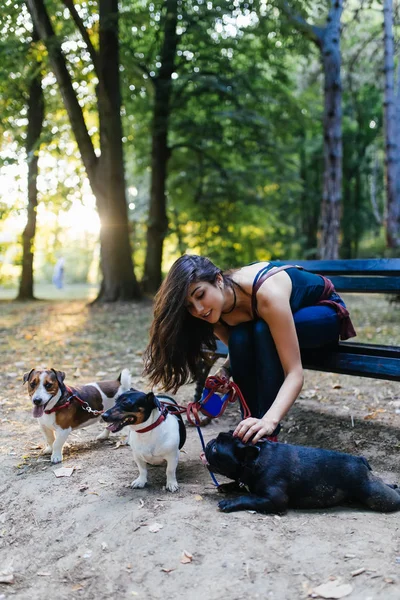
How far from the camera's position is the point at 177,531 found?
2.54 metres

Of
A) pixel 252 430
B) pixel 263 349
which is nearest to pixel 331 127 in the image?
pixel 263 349

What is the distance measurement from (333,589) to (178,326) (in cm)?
160

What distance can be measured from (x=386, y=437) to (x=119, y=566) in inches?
89.2

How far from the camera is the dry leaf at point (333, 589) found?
6.77 feet

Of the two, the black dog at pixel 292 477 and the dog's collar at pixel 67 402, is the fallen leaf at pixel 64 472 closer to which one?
the dog's collar at pixel 67 402

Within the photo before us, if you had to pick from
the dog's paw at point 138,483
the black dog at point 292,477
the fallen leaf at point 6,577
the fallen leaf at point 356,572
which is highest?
the black dog at point 292,477

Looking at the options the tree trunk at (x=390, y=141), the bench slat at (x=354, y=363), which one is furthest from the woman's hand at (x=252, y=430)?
the tree trunk at (x=390, y=141)

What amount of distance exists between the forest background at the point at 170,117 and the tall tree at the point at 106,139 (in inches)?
1.0

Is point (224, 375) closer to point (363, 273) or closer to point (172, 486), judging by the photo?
point (172, 486)

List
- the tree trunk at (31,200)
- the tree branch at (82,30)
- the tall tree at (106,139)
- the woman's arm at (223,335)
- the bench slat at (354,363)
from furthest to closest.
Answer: the tree trunk at (31,200), the tall tree at (106,139), the tree branch at (82,30), the woman's arm at (223,335), the bench slat at (354,363)

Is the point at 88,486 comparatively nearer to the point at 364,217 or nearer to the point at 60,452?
the point at 60,452

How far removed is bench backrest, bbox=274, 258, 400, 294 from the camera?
12.6ft

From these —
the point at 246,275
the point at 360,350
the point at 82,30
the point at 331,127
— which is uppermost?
the point at 82,30

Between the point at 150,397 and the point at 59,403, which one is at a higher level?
the point at 150,397
